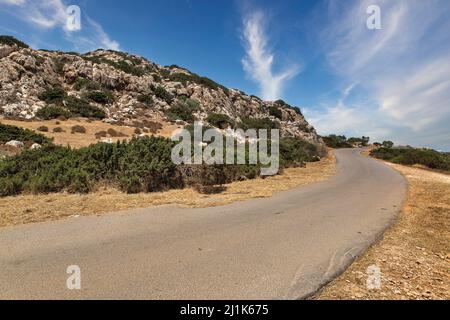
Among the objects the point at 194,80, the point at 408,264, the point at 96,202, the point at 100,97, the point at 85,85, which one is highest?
the point at 194,80

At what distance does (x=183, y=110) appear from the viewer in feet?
143

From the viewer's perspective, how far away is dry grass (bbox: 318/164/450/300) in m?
4.16

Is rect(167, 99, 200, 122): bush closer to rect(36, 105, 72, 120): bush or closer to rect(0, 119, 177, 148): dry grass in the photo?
rect(0, 119, 177, 148): dry grass

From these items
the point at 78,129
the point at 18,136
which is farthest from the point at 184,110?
the point at 18,136

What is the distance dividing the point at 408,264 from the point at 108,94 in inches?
1652

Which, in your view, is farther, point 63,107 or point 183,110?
point 183,110

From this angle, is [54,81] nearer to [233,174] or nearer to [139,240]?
[233,174]

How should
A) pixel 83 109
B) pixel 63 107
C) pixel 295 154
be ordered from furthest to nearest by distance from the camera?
pixel 83 109, pixel 63 107, pixel 295 154

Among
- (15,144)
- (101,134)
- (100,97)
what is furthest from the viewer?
(100,97)

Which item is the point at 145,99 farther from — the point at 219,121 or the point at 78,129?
the point at 78,129

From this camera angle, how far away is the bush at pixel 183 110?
133 feet

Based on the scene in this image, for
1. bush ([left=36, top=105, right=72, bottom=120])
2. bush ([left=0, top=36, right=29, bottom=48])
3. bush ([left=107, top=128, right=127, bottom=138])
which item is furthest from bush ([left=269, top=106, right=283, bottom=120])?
bush ([left=0, top=36, right=29, bottom=48])
